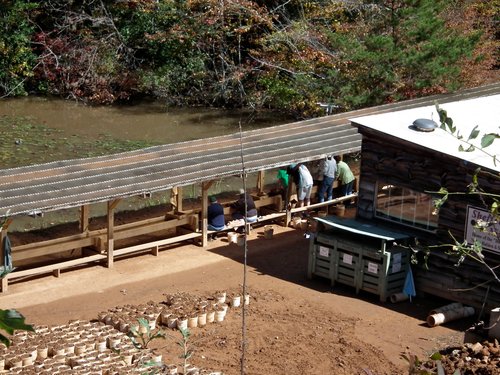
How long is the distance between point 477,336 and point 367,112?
10.8 m

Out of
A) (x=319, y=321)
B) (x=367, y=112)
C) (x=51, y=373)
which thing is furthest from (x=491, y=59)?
(x=51, y=373)

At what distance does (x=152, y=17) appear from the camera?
120ft

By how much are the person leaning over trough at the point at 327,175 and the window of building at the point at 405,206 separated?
3962mm

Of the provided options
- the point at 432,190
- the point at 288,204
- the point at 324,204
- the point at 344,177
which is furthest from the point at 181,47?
the point at 432,190

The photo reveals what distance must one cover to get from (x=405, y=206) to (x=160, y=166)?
492 cm

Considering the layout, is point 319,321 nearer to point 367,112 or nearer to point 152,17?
point 367,112

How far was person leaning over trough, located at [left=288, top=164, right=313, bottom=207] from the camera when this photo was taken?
863 inches

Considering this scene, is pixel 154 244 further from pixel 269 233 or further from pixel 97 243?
pixel 269 233

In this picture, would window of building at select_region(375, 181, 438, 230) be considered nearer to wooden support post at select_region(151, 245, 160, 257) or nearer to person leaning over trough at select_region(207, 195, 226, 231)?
person leaning over trough at select_region(207, 195, 226, 231)

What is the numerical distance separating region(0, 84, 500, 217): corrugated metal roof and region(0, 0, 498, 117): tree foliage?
1041 cm

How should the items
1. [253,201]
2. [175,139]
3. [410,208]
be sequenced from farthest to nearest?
[175,139]
[253,201]
[410,208]

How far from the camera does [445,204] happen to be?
55.7ft

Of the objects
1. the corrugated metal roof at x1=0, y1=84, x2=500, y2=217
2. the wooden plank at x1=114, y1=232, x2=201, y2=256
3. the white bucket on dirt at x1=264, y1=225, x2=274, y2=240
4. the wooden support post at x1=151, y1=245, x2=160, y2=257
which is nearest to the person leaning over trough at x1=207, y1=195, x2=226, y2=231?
the wooden plank at x1=114, y1=232, x2=201, y2=256

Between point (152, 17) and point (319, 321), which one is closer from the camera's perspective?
point (319, 321)
